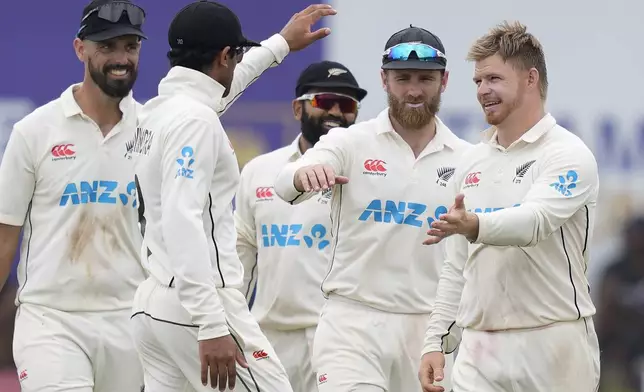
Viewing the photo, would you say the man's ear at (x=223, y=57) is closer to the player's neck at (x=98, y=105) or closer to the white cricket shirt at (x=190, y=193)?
the white cricket shirt at (x=190, y=193)

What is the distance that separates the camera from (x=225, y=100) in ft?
22.1

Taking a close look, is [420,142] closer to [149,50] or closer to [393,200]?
[393,200]

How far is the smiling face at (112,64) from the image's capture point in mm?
7141

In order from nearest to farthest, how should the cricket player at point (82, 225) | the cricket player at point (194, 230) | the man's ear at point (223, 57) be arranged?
the cricket player at point (194, 230)
the man's ear at point (223, 57)
the cricket player at point (82, 225)

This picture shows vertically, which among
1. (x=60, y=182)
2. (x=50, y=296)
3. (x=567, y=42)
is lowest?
(x=50, y=296)

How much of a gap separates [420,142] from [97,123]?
4.63 ft

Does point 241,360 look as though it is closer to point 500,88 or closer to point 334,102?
point 500,88

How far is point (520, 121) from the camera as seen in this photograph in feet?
20.4

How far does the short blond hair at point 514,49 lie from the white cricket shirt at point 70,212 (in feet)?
5.61

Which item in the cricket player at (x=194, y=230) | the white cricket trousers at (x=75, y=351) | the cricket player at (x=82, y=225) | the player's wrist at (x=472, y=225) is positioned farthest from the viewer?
the cricket player at (x=82, y=225)

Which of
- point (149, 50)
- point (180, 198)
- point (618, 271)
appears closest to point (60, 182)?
point (180, 198)

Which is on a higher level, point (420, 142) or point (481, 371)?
point (420, 142)

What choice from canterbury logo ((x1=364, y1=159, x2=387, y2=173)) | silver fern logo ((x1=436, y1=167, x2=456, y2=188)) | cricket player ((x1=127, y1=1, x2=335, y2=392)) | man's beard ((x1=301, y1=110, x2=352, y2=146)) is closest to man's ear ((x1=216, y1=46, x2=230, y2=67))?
cricket player ((x1=127, y1=1, x2=335, y2=392))

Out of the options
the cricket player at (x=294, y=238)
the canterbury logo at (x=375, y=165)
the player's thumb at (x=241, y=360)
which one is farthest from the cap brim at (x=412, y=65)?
the player's thumb at (x=241, y=360)
